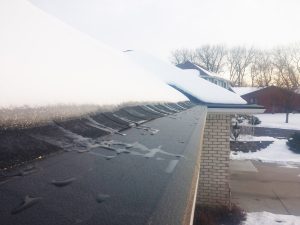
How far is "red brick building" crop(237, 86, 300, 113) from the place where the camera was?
4756 centimetres

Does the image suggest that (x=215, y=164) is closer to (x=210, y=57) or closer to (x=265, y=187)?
(x=265, y=187)

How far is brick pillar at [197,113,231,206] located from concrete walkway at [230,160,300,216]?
3.21 ft

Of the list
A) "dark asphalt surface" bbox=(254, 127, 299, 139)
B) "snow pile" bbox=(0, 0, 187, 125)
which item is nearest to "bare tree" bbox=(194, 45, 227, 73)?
"dark asphalt surface" bbox=(254, 127, 299, 139)

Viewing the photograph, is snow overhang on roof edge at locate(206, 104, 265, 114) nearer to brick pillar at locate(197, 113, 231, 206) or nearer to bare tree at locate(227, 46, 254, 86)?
brick pillar at locate(197, 113, 231, 206)

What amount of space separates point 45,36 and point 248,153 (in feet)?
64.0

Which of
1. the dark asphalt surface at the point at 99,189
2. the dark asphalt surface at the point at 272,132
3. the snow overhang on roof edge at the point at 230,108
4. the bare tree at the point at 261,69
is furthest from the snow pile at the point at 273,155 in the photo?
the bare tree at the point at 261,69

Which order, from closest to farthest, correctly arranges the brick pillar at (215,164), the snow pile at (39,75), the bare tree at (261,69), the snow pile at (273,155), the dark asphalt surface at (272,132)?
the snow pile at (39,75)
the brick pillar at (215,164)
the snow pile at (273,155)
the dark asphalt surface at (272,132)
the bare tree at (261,69)

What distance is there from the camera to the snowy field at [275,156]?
16969mm

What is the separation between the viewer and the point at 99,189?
71 centimetres

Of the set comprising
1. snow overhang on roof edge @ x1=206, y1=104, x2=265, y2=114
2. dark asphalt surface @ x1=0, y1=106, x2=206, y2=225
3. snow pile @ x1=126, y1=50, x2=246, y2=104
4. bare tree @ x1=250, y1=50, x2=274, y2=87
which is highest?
bare tree @ x1=250, y1=50, x2=274, y2=87

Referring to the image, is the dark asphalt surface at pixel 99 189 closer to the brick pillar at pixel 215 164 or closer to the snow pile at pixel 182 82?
the snow pile at pixel 182 82

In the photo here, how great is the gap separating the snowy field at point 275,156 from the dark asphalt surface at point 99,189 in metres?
16.7

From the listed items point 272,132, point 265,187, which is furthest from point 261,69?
point 265,187

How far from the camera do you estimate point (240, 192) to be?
1052 cm
